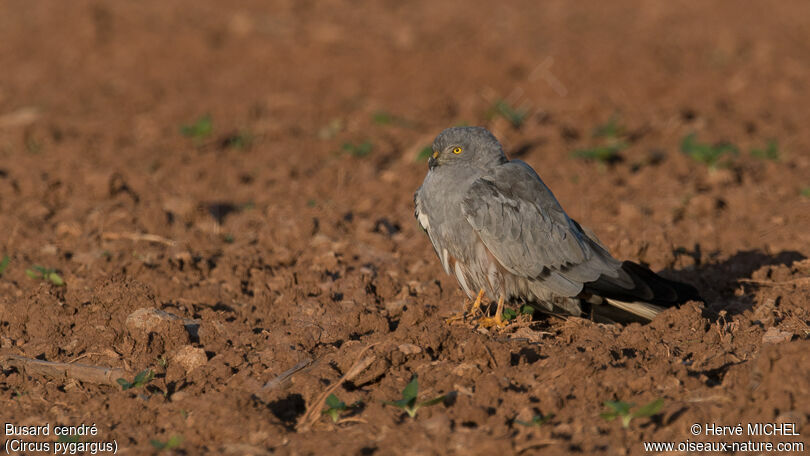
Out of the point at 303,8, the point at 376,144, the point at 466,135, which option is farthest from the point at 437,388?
the point at 303,8

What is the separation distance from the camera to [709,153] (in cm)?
894

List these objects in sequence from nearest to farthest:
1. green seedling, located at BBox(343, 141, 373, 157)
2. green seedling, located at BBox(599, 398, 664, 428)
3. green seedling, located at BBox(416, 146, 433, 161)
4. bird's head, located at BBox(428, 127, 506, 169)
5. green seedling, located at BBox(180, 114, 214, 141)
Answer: green seedling, located at BBox(599, 398, 664, 428), bird's head, located at BBox(428, 127, 506, 169), green seedling, located at BBox(416, 146, 433, 161), green seedling, located at BBox(343, 141, 373, 157), green seedling, located at BBox(180, 114, 214, 141)

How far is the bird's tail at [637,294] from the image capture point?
5.67 meters

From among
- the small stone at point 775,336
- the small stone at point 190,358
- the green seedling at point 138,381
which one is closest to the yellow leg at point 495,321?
the small stone at point 775,336

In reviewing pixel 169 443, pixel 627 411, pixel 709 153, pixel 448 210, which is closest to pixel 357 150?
pixel 709 153

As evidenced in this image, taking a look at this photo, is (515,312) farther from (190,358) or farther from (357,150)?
(357,150)

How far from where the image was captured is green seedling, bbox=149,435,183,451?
4.27 m

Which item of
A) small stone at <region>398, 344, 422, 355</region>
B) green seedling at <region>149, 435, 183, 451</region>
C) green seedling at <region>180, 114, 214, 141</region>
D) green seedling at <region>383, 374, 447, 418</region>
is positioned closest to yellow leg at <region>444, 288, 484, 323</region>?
small stone at <region>398, 344, 422, 355</region>

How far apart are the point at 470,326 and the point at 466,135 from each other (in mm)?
1292

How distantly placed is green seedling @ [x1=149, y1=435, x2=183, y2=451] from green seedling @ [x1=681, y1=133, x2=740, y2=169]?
6475 millimetres

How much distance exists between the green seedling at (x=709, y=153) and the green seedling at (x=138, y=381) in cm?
621

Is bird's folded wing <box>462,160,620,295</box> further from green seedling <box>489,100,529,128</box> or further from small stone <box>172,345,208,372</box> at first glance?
green seedling <box>489,100,529,128</box>

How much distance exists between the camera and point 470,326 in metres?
5.71

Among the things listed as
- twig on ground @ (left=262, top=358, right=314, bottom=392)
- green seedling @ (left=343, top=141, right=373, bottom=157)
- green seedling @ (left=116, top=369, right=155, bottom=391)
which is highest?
green seedling @ (left=343, top=141, right=373, bottom=157)
